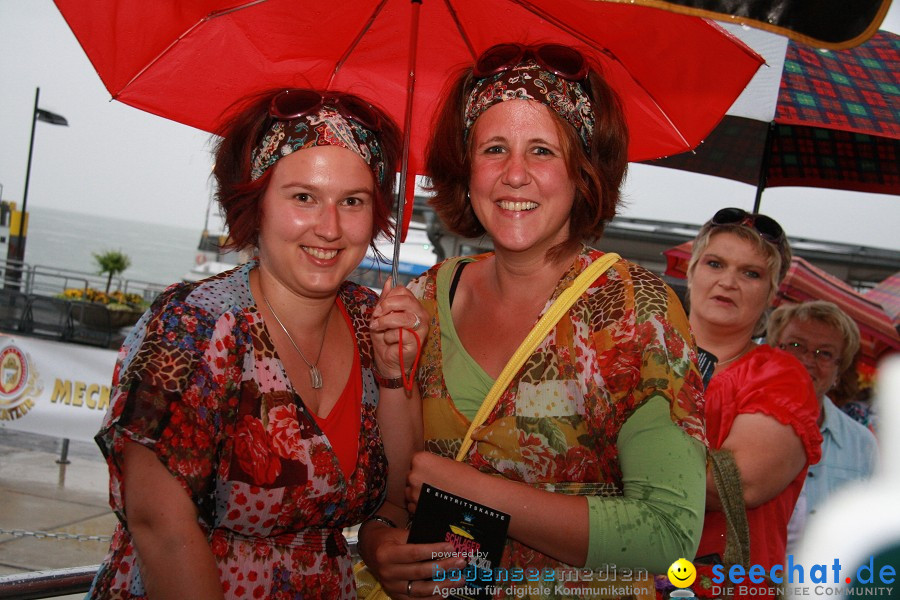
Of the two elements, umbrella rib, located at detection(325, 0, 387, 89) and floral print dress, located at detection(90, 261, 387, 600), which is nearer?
floral print dress, located at detection(90, 261, 387, 600)

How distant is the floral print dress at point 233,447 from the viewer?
176 cm

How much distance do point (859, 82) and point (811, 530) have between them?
234 centimetres

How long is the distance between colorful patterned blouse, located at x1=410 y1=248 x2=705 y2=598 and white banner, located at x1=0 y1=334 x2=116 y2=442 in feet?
20.7

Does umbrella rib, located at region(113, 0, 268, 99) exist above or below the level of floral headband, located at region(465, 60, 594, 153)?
above

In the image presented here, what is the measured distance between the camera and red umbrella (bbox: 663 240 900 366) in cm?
659

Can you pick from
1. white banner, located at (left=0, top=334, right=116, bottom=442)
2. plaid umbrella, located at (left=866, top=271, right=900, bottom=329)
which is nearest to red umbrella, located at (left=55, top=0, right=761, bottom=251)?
white banner, located at (left=0, top=334, right=116, bottom=442)

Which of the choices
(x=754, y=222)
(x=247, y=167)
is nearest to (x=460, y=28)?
(x=247, y=167)

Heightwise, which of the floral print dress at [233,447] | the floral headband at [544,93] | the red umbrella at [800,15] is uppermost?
the floral headband at [544,93]

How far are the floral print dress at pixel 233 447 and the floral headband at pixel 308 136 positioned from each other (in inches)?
15.3

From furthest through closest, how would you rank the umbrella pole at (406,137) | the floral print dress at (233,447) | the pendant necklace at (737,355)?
the pendant necklace at (737,355) < the umbrella pole at (406,137) < the floral print dress at (233,447)

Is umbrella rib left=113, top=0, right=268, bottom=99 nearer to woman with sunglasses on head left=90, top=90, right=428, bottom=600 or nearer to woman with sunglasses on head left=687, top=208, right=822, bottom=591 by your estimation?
woman with sunglasses on head left=90, top=90, right=428, bottom=600

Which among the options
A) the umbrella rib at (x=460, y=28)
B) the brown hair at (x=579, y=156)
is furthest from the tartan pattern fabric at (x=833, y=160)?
the brown hair at (x=579, y=156)

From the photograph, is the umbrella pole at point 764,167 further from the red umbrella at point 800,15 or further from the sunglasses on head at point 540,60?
the red umbrella at point 800,15

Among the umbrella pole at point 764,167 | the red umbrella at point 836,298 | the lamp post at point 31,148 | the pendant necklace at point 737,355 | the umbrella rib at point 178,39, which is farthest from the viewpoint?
the lamp post at point 31,148
